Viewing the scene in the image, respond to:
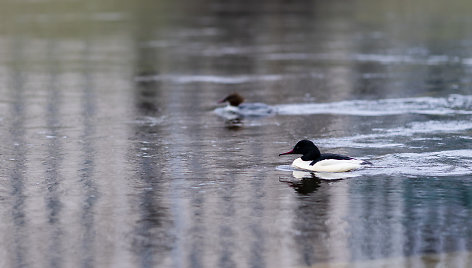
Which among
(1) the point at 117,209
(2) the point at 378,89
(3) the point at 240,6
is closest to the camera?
(1) the point at 117,209

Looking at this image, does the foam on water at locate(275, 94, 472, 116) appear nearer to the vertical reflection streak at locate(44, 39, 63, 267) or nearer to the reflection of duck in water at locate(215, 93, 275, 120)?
the reflection of duck in water at locate(215, 93, 275, 120)

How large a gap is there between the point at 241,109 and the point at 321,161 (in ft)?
26.1

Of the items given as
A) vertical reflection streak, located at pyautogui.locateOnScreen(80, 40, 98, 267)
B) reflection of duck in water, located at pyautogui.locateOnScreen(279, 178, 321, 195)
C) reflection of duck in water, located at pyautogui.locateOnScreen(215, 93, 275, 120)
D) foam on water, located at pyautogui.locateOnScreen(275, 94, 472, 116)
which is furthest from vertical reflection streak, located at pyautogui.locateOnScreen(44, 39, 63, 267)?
foam on water, located at pyautogui.locateOnScreen(275, 94, 472, 116)

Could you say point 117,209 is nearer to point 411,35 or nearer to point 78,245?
point 78,245

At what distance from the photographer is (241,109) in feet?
78.5

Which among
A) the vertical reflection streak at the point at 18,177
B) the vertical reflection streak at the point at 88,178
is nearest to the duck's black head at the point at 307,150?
the vertical reflection streak at the point at 88,178

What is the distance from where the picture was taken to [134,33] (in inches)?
2026

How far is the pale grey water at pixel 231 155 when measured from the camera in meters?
12.2

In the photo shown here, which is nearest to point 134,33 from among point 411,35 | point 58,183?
point 411,35

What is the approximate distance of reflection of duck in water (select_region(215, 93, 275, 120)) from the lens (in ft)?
77.8

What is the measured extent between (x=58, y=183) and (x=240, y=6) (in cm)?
6367

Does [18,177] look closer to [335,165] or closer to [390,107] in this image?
[335,165]

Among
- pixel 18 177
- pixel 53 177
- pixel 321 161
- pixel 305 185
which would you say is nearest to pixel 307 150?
pixel 321 161

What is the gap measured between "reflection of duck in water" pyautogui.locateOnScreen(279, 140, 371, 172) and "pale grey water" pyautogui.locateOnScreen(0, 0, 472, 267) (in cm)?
38
